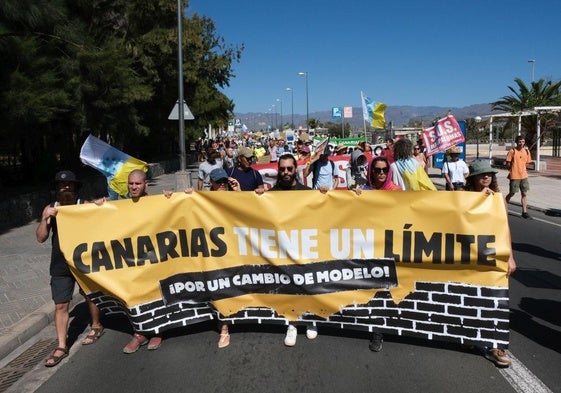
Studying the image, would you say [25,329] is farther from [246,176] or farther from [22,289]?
[246,176]

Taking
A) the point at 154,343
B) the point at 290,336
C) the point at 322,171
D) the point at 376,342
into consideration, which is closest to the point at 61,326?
the point at 154,343

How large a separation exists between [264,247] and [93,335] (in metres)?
1.88

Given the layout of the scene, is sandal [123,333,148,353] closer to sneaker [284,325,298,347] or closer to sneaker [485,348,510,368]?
sneaker [284,325,298,347]

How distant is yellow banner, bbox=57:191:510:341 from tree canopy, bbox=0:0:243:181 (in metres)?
6.87

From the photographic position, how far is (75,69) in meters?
12.5

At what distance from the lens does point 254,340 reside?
4598 millimetres

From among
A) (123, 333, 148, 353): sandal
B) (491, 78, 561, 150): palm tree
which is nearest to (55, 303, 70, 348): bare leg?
(123, 333, 148, 353): sandal

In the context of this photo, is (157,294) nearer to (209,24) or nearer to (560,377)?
(560,377)

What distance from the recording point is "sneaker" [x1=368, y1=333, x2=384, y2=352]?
429cm

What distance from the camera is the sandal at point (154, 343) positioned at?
449 centimetres

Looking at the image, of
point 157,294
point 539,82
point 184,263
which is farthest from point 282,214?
point 539,82

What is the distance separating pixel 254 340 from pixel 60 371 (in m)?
1.65

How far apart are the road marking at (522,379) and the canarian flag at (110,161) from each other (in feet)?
12.9

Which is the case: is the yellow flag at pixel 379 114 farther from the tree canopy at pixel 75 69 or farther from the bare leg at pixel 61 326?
the bare leg at pixel 61 326
